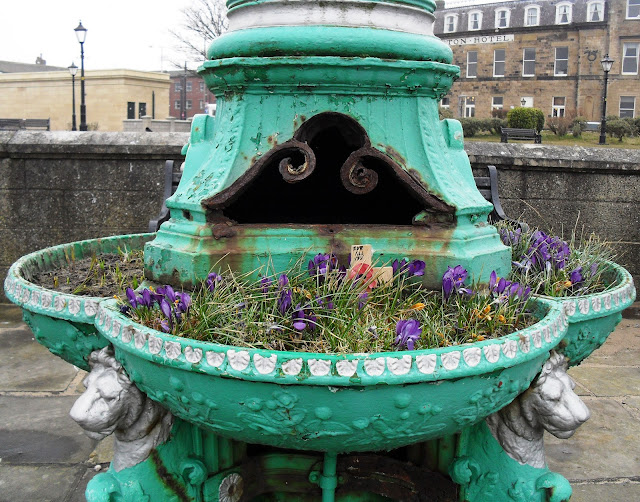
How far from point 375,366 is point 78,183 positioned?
420 cm

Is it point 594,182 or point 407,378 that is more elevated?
point 594,182

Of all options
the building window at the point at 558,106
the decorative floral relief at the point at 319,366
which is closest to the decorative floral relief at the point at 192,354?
the decorative floral relief at the point at 319,366

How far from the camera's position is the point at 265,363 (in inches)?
61.6

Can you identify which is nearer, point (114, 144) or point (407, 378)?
point (407, 378)

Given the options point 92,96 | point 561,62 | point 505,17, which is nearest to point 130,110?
point 92,96

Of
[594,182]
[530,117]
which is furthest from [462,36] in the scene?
[594,182]

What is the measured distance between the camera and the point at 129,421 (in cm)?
199

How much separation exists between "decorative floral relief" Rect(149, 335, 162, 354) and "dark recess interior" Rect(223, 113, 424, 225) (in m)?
0.79

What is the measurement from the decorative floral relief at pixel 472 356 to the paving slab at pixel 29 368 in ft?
9.39

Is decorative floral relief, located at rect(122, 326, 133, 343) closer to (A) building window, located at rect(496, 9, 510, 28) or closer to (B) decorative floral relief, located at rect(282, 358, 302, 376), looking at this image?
(B) decorative floral relief, located at rect(282, 358, 302, 376)

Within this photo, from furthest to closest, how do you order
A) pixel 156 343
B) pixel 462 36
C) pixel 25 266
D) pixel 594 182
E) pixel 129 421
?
pixel 462 36 < pixel 594 182 < pixel 25 266 < pixel 129 421 < pixel 156 343

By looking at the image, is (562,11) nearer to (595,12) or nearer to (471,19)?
(595,12)

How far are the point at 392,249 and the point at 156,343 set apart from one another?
0.79 meters

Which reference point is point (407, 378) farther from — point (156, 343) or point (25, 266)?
point (25, 266)
